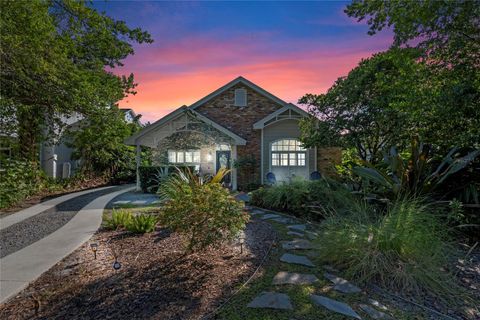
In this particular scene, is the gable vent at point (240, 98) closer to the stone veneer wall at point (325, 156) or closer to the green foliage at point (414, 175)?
the stone veneer wall at point (325, 156)

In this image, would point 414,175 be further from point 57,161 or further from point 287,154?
point 57,161

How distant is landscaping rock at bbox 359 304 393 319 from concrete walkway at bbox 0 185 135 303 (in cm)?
403

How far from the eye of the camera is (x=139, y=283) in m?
3.24

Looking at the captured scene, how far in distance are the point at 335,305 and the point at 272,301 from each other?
0.64m

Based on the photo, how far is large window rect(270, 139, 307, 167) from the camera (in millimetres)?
14578

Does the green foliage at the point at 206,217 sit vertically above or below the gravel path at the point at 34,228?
above

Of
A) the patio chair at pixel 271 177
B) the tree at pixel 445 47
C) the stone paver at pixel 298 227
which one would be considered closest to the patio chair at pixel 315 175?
the patio chair at pixel 271 177

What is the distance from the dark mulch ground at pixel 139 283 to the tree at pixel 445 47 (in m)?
4.31

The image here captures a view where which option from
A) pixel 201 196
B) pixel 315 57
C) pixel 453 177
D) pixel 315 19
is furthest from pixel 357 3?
pixel 201 196

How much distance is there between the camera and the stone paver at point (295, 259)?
12.5ft

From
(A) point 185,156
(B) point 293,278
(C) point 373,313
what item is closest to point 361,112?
(B) point 293,278

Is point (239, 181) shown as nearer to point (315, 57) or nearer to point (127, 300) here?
point (315, 57)

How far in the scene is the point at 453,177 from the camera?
18.6 feet

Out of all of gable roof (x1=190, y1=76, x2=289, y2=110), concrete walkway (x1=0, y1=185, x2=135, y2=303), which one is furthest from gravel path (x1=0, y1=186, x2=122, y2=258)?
gable roof (x1=190, y1=76, x2=289, y2=110)
